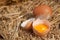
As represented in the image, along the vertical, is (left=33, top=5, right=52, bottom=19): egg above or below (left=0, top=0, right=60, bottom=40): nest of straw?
above

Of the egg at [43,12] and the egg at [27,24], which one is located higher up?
the egg at [43,12]

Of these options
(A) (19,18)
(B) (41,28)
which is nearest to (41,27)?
(B) (41,28)

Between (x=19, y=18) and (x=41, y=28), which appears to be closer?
(x=41, y=28)

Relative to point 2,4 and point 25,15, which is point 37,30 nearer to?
point 25,15

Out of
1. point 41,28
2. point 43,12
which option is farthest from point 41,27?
point 43,12

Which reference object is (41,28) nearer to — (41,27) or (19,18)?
(41,27)

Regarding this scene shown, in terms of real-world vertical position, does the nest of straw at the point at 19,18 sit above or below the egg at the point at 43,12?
below
